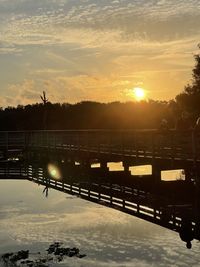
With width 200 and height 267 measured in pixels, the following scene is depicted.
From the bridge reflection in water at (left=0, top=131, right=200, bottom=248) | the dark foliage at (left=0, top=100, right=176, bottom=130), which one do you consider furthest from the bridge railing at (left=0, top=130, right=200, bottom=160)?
the dark foliage at (left=0, top=100, right=176, bottom=130)

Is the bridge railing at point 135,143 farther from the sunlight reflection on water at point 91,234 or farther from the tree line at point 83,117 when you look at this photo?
the tree line at point 83,117

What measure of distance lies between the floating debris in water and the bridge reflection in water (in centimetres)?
364

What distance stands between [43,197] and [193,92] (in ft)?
66.1

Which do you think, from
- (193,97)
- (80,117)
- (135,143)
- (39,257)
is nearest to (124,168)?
(135,143)

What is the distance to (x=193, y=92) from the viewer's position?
55.3 m

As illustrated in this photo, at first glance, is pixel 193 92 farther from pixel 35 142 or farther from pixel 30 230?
pixel 30 230

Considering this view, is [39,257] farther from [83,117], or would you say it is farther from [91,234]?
[83,117]

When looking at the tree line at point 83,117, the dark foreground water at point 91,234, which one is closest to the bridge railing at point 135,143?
the dark foreground water at point 91,234

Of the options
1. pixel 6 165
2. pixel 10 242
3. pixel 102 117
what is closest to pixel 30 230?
pixel 10 242

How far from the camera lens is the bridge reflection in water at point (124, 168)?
Result: 2131cm

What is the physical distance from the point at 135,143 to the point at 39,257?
8.88 metres

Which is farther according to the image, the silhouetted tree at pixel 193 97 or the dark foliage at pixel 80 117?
the dark foliage at pixel 80 117

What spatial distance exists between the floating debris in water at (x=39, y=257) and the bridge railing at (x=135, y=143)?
672cm

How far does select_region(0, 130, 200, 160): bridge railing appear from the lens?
2356 centimetres
